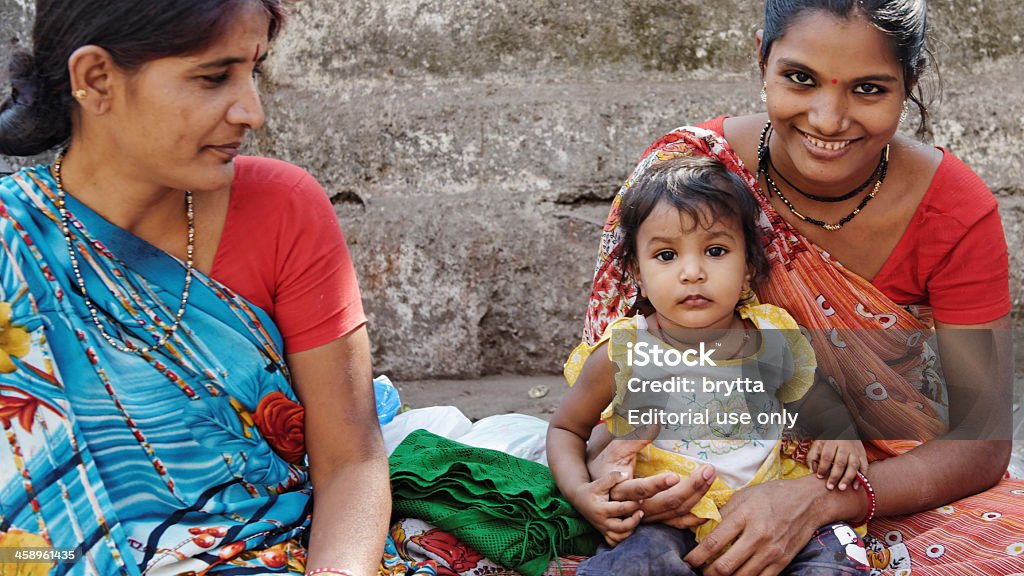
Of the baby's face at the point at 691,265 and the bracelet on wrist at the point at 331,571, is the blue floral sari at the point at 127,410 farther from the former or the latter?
the baby's face at the point at 691,265

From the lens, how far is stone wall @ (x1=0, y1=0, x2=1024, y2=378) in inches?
138

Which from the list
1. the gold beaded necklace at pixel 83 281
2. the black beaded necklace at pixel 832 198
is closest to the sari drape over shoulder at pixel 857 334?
the black beaded necklace at pixel 832 198

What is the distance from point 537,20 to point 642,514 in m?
1.98

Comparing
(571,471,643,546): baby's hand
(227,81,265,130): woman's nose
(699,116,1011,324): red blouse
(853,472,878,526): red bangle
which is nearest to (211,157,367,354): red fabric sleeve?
(227,81,265,130): woman's nose

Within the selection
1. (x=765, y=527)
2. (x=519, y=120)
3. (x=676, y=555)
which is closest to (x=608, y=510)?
(x=676, y=555)

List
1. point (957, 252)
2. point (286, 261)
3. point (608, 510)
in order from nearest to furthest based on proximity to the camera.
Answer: point (286, 261), point (608, 510), point (957, 252)

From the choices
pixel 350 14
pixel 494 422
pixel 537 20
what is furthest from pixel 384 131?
pixel 494 422

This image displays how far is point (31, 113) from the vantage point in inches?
73.5

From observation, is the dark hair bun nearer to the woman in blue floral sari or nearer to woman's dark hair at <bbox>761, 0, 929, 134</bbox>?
the woman in blue floral sari

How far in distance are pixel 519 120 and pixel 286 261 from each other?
65.7 inches

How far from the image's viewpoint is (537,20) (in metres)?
3.51

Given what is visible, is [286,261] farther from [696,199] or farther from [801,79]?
[801,79]

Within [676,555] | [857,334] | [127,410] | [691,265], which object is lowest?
[676,555]

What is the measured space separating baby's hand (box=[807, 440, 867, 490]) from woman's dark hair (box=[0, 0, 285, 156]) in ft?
4.72
